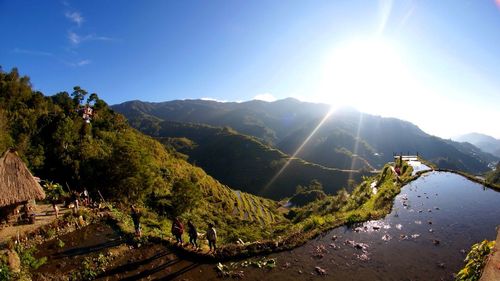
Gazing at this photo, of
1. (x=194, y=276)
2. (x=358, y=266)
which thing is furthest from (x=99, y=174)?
(x=358, y=266)

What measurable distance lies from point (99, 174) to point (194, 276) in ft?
110

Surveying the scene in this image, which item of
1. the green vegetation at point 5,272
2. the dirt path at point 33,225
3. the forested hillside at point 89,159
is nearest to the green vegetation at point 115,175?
the forested hillside at point 89,159

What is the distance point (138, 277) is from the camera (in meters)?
16.0

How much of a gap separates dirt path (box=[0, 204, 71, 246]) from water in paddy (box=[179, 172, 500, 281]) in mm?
14250

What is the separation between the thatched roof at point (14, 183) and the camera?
22.8m

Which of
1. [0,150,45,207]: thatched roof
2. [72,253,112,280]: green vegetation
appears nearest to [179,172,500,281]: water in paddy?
[72,253,112,280]: green vegetation

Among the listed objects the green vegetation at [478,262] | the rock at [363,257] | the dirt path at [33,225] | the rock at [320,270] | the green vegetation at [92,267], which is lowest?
the green vegetation at [92,267]

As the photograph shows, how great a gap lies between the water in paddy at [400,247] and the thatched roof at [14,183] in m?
16.6

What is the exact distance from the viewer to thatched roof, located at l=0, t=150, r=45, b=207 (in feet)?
74.6

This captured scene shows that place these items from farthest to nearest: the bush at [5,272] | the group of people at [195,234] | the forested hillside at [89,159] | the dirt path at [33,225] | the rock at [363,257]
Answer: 1. the forested hillside at [89,159]
2. the dirt path at [33,225]
3. the group of people at [195,234]
4. the rock at [363,257]
5. the bush at [5,272]

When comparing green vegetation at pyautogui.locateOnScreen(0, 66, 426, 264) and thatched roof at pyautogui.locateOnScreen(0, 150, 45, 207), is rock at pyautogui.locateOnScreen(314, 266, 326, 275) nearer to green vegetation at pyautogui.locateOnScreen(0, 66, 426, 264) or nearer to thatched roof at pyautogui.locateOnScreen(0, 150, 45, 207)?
green vegetation at pyautogui.locateOnScreen(0, 66, 426, 264)

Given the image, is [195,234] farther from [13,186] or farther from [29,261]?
[13,186]

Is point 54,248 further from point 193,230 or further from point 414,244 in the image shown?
point 414,244

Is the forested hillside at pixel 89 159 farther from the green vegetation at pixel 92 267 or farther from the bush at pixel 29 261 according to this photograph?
the bush at pixel 29 261
